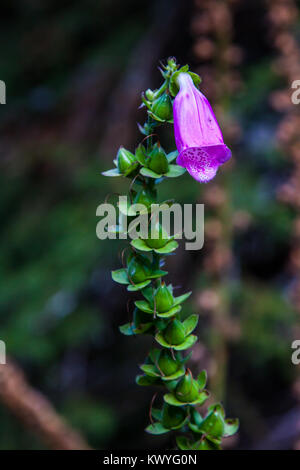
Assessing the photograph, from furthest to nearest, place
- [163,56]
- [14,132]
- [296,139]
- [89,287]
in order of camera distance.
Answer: [14,132], [163,56], [89,287], [296,139]

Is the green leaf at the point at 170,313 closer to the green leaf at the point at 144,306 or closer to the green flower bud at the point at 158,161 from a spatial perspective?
the green leaf at the point at 144,306

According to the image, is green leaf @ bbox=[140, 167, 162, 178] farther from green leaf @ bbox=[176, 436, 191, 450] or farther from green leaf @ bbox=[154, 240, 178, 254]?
green leaf @ bbox=[176, 436, 191, 450]

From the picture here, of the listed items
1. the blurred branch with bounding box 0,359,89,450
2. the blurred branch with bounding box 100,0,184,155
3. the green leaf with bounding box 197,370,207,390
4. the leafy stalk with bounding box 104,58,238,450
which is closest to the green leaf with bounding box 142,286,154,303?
the leafy stalk with bounding box 104,58,238,450

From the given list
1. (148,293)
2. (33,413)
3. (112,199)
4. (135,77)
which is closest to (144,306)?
(148,293)

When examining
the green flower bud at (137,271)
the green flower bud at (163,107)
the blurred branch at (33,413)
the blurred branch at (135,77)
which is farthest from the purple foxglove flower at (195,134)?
the blurred branch at (135,77)

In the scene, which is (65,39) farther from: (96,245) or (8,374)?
(8,374)
